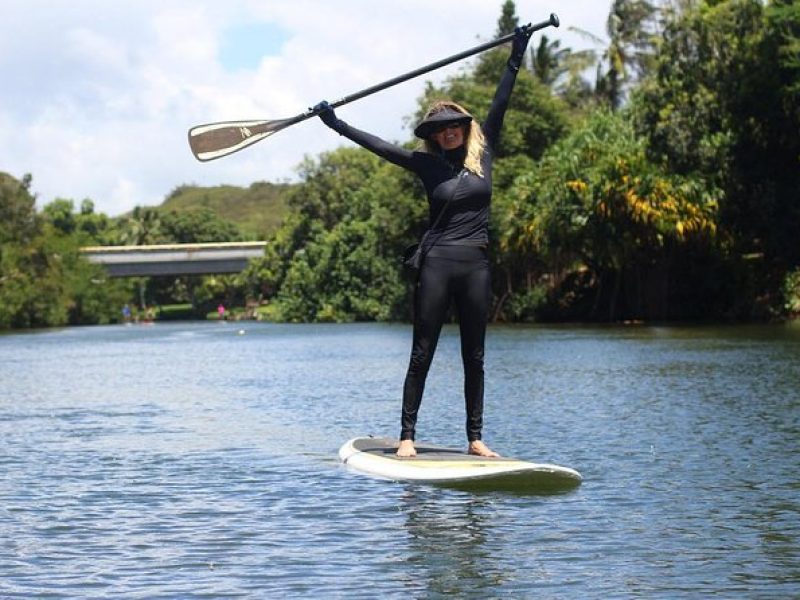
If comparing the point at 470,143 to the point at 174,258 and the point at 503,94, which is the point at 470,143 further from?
the point at 174,258

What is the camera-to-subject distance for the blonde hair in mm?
11000

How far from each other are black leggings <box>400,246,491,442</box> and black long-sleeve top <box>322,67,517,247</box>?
11cm

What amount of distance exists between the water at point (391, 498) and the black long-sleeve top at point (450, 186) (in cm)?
190

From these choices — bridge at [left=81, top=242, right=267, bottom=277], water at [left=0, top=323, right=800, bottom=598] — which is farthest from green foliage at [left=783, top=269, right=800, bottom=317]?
bridge at [left=81, top=242, right=267, bottom=277]

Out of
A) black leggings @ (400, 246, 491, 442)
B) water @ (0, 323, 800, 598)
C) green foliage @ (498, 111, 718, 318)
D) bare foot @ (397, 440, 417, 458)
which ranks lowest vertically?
water @ (0, 323, 800, 598)

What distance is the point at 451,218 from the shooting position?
11.0 meters

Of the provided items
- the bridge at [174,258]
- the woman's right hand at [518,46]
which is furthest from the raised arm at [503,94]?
the bridge at [174,258]

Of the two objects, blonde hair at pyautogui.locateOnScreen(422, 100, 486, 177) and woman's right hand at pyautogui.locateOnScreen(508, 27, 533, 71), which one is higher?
woman's right hand at pyautogui.locateOnScreen(508, 27, 533, 71)

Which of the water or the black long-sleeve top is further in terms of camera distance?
the black long-sleeve top

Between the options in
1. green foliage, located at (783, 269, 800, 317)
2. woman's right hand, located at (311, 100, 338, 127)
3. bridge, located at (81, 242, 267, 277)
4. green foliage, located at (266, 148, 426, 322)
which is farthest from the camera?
bridge, located at (81, 242, 267, 277)

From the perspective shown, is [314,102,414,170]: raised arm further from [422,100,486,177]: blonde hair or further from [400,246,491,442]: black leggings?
[400,246,491,442]: black leggings

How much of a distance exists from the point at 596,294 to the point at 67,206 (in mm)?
118559

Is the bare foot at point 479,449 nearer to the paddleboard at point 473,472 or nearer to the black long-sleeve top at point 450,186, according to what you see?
the paddleboard at point 473,472

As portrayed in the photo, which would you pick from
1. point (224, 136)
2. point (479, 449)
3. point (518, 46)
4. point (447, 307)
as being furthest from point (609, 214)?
point (447, 307)
